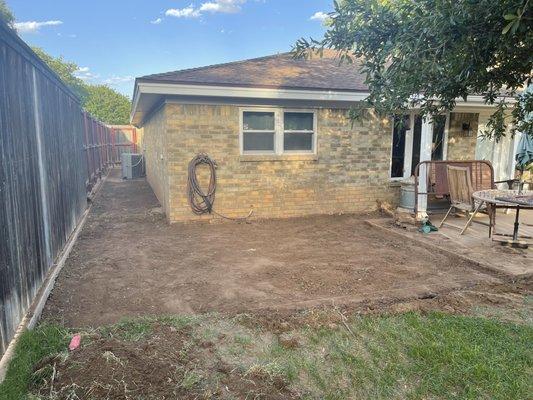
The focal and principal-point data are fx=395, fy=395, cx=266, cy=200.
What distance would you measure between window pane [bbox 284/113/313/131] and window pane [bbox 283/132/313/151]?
0.13 m

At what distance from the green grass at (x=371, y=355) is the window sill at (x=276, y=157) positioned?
5043 mm

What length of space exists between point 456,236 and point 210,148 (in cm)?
499

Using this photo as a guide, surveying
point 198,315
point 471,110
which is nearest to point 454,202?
point 471,110

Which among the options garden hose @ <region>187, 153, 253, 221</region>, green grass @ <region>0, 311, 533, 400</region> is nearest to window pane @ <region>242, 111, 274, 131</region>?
garden hose @ <region>187, 153, 253, 221</region>

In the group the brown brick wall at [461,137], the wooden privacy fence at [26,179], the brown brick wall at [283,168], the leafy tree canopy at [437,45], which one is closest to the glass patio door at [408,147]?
the brown brick wall at [461,137]

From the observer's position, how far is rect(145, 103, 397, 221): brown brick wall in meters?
8.05

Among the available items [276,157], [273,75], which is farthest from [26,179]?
[273,75]

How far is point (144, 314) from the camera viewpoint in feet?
13.2

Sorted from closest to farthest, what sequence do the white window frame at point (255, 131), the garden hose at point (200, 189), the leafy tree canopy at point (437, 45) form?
the leafy tree canopy at point (437, 45) → the garden hose at point (200, 189) → the white window frame at point (255, 131)

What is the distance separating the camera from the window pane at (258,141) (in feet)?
28.0

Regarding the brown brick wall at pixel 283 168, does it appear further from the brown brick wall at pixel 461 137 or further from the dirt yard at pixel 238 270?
the brown brick wall at pixel 461 137

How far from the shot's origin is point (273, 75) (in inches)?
351

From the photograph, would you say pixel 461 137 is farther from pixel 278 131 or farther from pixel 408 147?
pixel 278 131

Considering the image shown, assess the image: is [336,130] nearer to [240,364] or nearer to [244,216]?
[244,216]
